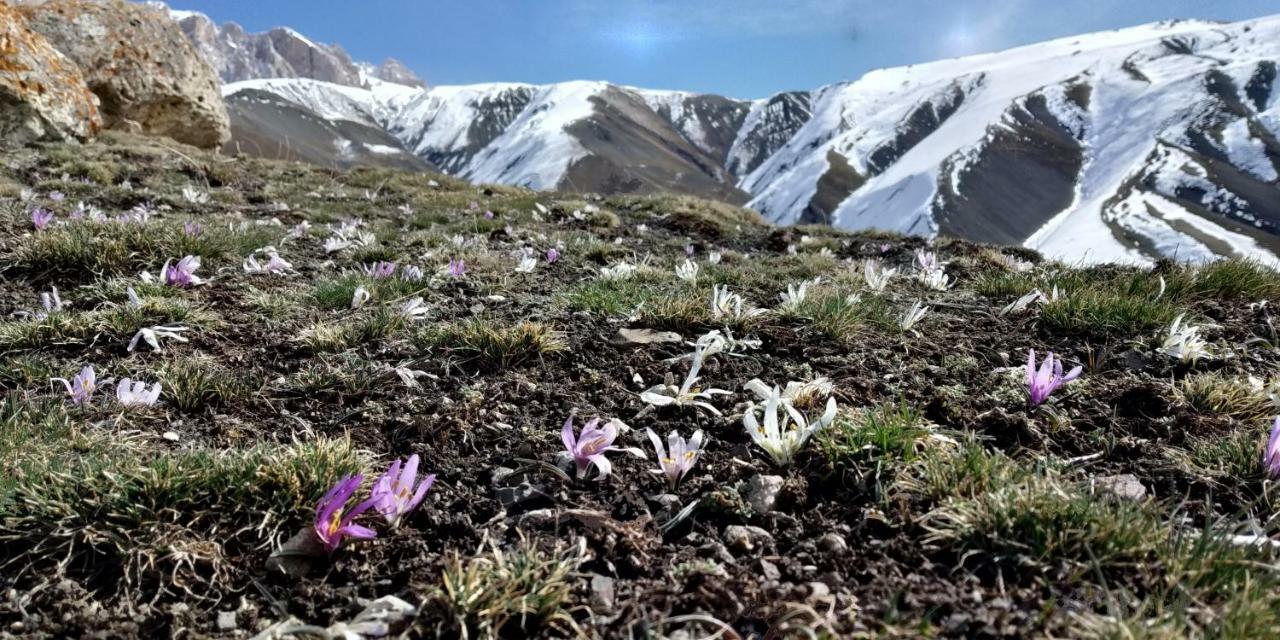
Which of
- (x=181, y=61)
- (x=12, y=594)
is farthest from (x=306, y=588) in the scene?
(x=181, y=61)

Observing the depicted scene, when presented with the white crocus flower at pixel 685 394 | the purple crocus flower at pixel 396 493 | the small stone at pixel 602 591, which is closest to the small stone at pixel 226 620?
the purple crocus flower at pixel 396 493

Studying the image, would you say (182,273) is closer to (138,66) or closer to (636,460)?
(636,460)

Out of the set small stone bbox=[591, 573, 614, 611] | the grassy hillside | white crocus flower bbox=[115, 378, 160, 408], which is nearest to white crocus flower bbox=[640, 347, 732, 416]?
the grassy hillside

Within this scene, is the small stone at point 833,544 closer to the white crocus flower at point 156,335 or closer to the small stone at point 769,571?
the small stone at point 769,571

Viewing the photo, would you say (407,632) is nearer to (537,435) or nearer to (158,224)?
(537,435)

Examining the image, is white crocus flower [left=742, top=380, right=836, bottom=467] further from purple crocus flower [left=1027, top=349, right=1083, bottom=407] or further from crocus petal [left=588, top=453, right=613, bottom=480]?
purple crocus flower [left=1027, top=349, right=1083, bottom=407]

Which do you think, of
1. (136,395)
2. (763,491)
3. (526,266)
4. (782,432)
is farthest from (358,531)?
(526,266)
